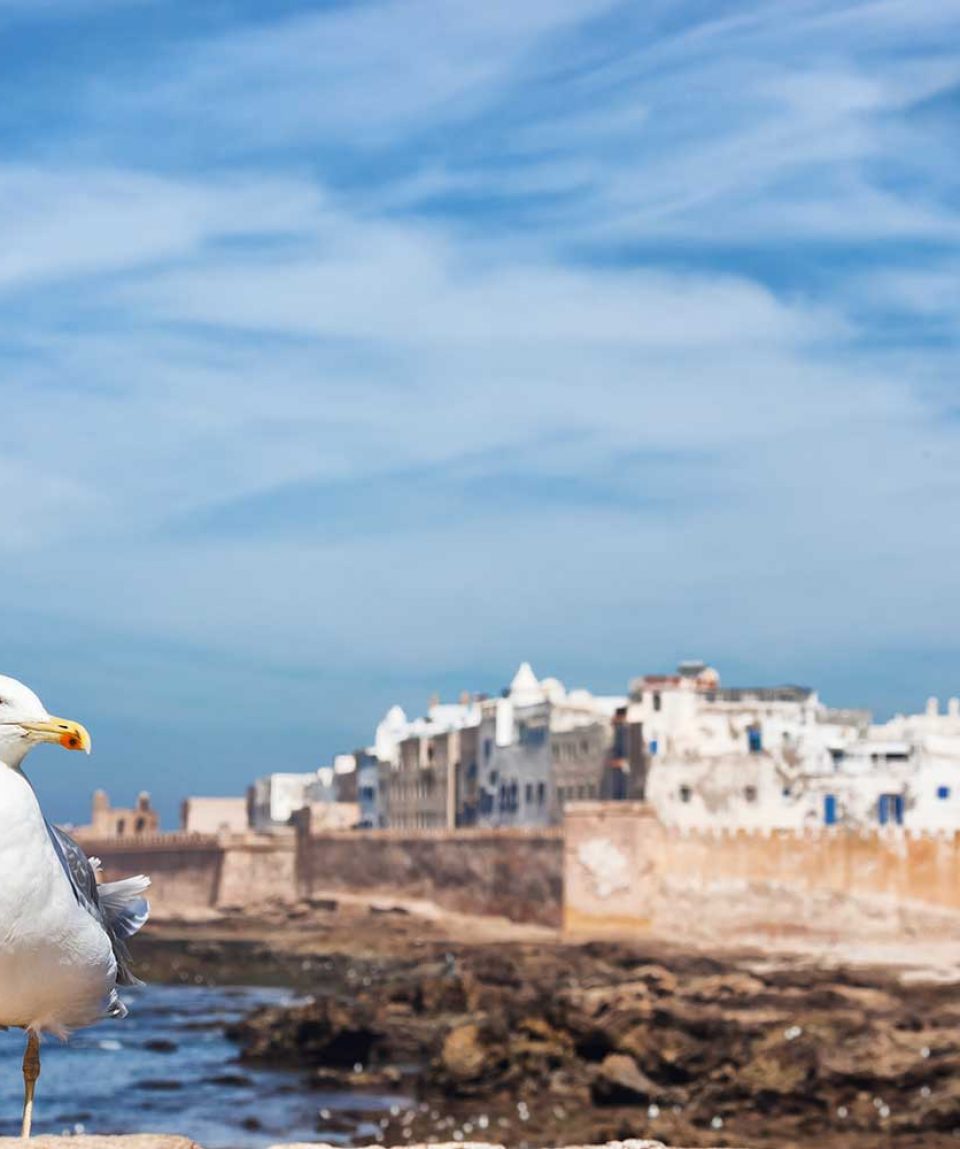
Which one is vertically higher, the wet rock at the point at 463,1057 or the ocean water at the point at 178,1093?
the wet rock at the point at 463,1057

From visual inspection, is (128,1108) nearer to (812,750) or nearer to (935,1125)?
(935,1125)

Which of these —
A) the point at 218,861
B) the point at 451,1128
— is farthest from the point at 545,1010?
the point at 218,861

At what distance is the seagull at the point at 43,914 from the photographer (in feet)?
18.0

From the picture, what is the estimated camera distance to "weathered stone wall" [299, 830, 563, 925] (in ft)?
175

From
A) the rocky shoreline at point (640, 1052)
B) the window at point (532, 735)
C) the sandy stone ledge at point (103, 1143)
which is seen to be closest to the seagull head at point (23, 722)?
the sandy stone ledge at point (103, 1143)

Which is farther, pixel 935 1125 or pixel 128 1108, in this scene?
pixel 128 1108

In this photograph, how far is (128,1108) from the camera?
29766mm

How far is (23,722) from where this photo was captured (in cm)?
548

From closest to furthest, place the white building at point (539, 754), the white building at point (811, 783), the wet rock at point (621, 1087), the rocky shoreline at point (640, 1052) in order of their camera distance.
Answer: the rocky shoreline at point (640, 1052)
the wet rock at point (621, 1087)
the white building at point (811, 783)
the white building at point (539, 754)

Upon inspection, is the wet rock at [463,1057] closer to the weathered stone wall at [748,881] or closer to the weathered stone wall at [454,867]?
the weathered stone wall at [748,881]

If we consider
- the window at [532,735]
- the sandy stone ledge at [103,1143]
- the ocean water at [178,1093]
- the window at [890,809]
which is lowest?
the ocean water at [178,1093]

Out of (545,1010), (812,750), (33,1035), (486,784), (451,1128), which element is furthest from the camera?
(486,784)

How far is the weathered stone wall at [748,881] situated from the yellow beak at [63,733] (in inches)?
1756

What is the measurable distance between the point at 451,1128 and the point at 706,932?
1036 inches
